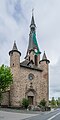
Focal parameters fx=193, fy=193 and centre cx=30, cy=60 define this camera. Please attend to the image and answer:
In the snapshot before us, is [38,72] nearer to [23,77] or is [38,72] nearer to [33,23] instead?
[23,77]

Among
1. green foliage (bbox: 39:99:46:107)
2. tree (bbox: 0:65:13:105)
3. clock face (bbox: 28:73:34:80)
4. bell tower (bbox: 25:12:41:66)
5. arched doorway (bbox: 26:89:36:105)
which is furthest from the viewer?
bell tower (bbox: 25:12:41:66)

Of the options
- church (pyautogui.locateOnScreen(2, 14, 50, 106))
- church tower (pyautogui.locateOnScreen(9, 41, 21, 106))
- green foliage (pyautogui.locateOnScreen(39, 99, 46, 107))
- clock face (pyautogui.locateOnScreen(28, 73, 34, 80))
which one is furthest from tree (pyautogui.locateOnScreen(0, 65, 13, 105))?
green foliage (pyautogui.locateOnScreen(39, 99, 46, 107))

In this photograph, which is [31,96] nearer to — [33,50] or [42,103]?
[42,103]

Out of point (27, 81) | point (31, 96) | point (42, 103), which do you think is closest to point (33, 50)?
point (27, 81)

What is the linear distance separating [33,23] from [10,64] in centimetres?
2642

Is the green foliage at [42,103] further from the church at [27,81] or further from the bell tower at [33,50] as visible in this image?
the bell tower at [33,50]

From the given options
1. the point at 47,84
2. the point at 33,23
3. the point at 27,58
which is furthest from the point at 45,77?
the point at 33,23

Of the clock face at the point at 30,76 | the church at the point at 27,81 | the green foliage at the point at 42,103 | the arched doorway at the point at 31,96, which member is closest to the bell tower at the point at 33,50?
the church at the point at 27,81

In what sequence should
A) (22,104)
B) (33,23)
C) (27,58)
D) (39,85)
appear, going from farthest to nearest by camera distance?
(33,23) → (27,58) → (39,85) → (22,104)

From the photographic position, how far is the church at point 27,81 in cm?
4456

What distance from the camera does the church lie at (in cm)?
4456

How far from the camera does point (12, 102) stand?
4381 cm

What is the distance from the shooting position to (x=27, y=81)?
47.4 m

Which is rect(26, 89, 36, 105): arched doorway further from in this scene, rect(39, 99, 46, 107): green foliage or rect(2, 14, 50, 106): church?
rect(39, 99, 46, 107): green foliage
